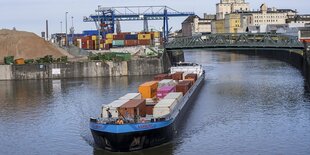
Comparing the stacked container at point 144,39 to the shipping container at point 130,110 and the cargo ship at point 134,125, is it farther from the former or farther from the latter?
the shipping container at point 130,110

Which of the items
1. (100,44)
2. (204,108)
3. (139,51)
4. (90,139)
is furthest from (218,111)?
(100,44)

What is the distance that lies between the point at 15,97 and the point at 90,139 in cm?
2267

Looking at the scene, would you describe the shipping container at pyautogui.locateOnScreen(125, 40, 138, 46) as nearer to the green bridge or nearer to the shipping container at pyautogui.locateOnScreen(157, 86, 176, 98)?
the green bridge

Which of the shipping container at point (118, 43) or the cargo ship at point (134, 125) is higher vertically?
the shipping container at point (118, 43)

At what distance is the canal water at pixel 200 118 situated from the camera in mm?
26047

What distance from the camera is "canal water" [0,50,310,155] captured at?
2605cm

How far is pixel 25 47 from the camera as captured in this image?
78438 millimetres

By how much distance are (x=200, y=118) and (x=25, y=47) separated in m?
50.1

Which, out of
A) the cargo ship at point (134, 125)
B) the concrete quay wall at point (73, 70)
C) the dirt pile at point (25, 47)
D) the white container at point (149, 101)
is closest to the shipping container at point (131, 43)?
the dirt pile at point (25, 47)

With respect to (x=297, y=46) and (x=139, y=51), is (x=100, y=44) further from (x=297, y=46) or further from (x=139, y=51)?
(x=297, y=46)

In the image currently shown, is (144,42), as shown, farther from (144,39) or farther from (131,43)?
(131,43)

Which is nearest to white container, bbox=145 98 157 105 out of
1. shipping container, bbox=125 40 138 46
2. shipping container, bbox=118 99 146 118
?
shipping container, bbox=118 99 146 118

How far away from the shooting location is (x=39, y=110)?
39219 millimetres

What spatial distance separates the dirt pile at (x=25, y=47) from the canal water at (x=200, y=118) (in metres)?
20.8
